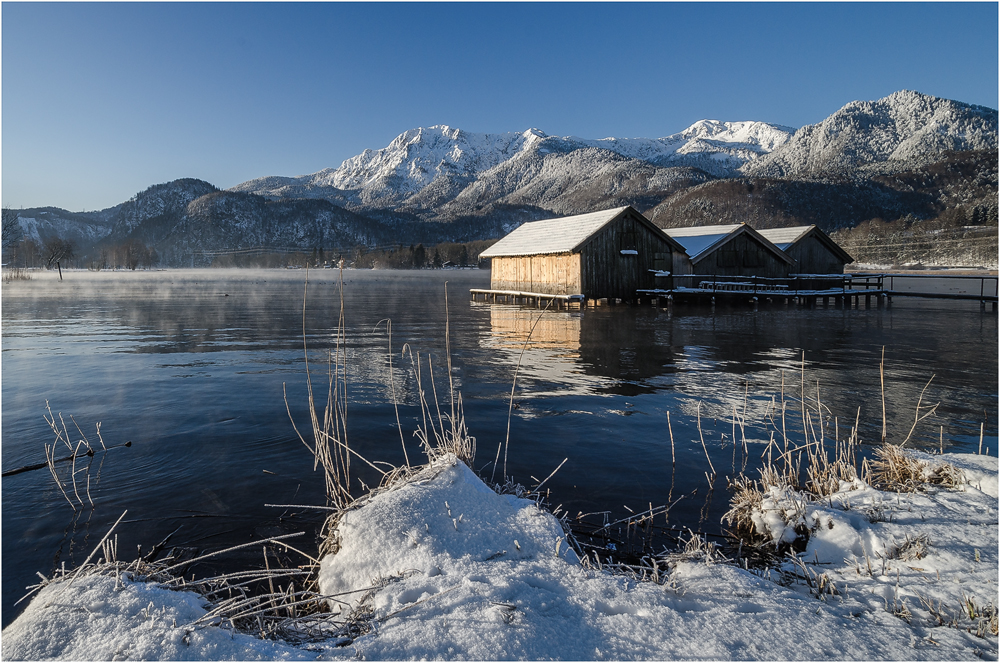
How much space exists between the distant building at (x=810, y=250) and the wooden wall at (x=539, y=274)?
1808 cm

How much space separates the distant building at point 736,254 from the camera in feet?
123

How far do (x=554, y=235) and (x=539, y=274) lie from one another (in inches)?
116

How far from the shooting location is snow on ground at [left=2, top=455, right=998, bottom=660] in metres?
2.73

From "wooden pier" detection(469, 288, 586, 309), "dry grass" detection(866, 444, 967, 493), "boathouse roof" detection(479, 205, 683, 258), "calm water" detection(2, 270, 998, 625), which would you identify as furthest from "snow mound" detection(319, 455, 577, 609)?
→ "boathouse roof" detection(479, 205, 683, 258)

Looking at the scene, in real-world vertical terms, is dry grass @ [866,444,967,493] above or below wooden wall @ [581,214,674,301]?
below

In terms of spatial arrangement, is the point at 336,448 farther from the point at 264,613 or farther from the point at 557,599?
the point at 557,599

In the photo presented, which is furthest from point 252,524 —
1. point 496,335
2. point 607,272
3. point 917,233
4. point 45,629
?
point 917,233

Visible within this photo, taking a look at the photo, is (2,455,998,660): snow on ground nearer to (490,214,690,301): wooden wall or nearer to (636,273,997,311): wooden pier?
(490,214,690,301): wooden wall

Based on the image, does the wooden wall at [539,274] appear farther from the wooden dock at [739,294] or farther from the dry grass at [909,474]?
the dry grass at [909,474]

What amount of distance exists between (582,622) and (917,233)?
13332 centimetres

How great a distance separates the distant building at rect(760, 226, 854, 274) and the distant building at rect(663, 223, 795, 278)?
200cm

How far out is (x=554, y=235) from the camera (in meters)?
37.8

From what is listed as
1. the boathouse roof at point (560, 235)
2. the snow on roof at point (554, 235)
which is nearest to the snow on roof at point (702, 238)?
the boathouse roof at point (560, 235)

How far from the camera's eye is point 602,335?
20.6 metres
